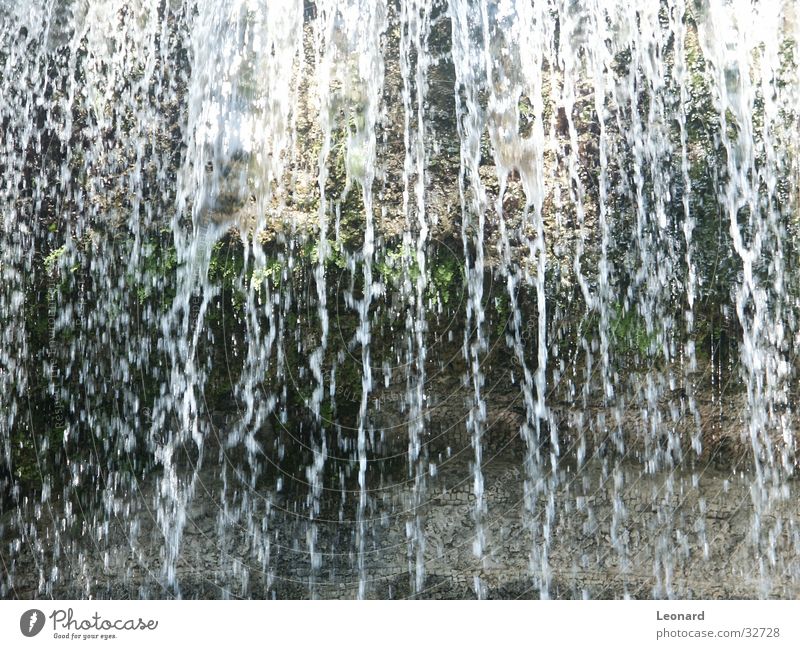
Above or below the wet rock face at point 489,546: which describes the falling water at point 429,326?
above

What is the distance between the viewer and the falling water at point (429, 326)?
398 centimetres

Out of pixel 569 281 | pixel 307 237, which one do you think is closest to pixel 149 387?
pixel 307 237

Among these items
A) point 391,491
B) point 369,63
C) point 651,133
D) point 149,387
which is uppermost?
point 369,63

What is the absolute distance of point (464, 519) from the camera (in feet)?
13.2

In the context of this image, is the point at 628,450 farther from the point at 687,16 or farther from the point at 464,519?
the point at 687,16

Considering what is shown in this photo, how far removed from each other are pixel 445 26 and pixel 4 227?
2373 mm

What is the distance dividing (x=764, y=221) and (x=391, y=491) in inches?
85.6

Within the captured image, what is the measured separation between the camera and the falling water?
398 centimetres

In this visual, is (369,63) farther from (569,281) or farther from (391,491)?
(391,491)

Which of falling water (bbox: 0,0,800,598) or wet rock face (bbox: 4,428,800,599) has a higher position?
falling water (bbox: 0,0,800,598)

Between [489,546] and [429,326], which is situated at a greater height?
[429,326]

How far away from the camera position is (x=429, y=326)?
4051 mm
